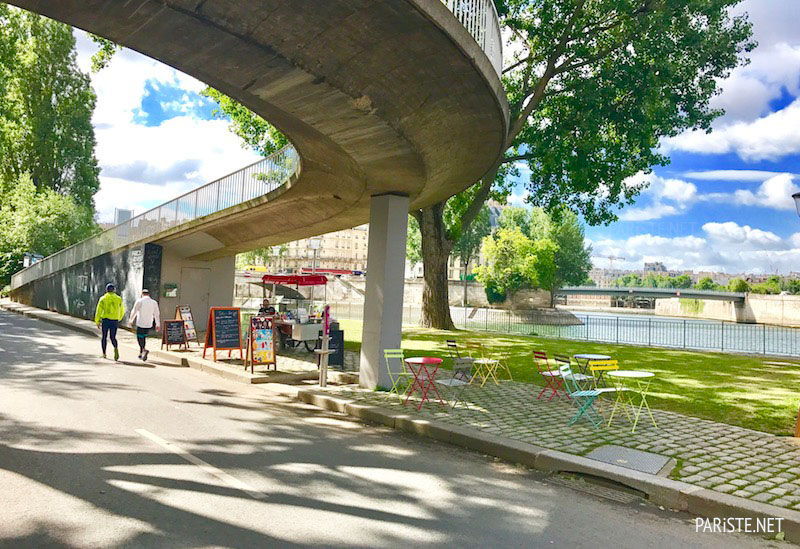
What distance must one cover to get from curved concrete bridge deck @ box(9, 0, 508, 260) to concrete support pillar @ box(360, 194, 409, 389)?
29.8 inches

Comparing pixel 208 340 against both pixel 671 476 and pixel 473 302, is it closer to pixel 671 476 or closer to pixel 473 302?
pixel 671 476

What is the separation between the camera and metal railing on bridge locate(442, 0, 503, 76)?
23.9 feet

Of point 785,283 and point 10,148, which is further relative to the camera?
point 785,283

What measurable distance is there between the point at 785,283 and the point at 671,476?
14121 cm

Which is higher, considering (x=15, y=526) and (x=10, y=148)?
(x=10, y=148)

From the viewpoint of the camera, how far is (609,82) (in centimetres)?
1855

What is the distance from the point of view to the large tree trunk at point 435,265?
987 inches

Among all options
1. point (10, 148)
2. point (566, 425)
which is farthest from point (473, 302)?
point (566, 425)

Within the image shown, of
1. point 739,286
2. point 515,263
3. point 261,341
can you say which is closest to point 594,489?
point 261,341

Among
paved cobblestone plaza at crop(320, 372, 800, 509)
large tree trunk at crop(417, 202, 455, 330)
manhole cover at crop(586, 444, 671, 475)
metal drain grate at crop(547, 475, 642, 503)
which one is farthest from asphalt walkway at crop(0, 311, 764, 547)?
large tree trunk at crop(417, 202, 455, 330)

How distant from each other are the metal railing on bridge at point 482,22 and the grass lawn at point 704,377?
666 cm

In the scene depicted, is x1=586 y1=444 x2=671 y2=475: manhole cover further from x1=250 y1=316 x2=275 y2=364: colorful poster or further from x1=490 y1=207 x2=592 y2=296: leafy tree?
x1=490 y1=207 x2=592 y2=296: leafy tree

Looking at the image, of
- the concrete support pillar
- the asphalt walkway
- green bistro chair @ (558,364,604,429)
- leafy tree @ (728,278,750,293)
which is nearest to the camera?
the asphalt walkway

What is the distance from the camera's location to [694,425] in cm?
856
